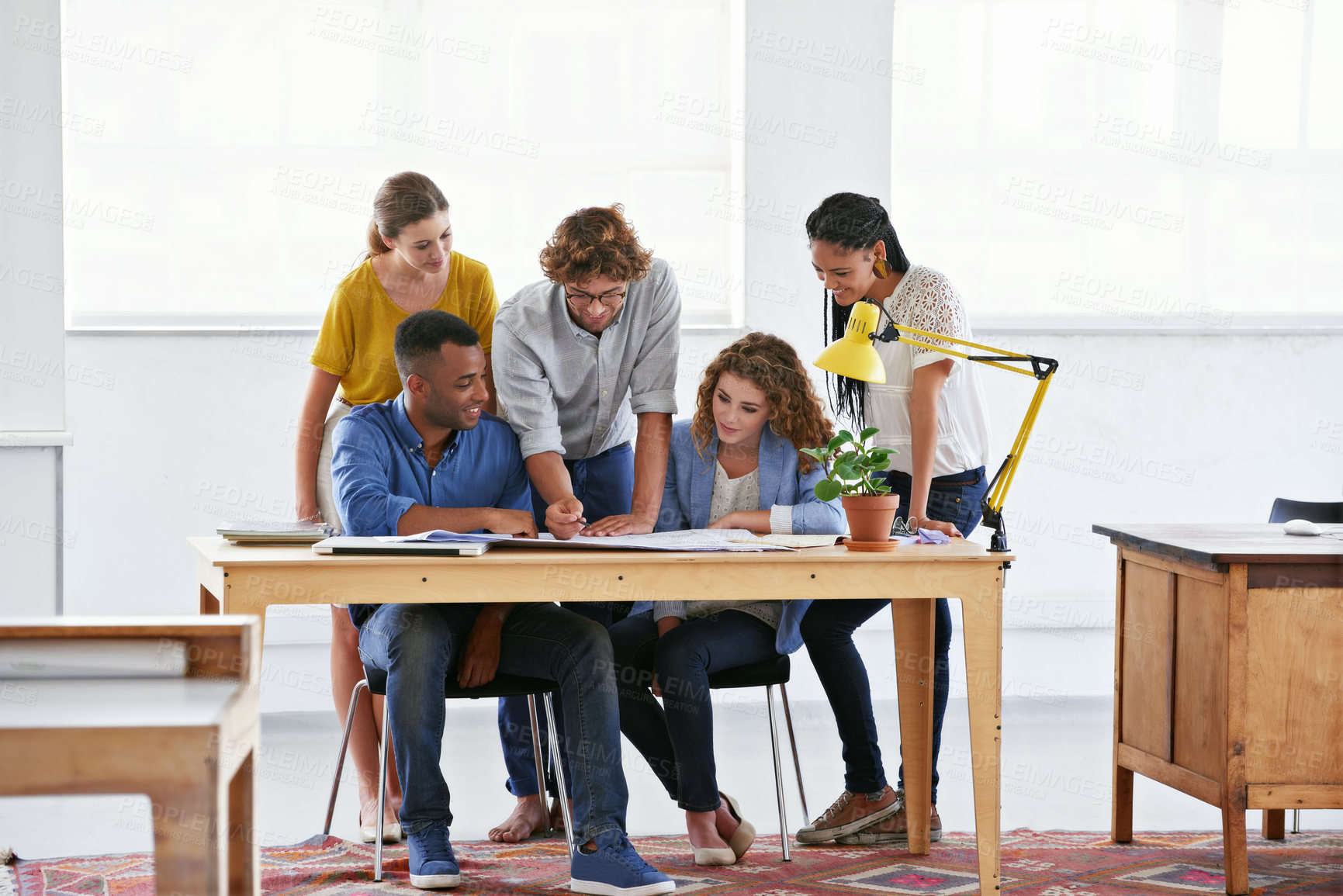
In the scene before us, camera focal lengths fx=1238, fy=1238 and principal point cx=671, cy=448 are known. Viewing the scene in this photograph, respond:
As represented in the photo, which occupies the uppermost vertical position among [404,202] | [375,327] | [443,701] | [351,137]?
[351,137]

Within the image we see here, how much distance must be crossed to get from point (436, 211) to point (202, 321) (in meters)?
1.61

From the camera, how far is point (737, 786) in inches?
122

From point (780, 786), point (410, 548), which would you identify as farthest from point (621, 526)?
point (780, 786)

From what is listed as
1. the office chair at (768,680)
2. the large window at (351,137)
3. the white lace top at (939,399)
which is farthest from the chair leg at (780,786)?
the large window at (351,137)

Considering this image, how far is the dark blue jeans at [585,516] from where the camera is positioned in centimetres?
266

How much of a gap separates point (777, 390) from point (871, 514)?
409 mm

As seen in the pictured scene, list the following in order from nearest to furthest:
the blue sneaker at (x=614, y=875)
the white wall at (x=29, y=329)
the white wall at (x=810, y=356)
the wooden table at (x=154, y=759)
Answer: the wooden table at (x=154, y=759), the blue sneaker at (x=614, y=875), the white wall at (x=29, y=329), the white wall at (x=810, y=356)

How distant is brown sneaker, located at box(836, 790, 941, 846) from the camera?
2.59 m

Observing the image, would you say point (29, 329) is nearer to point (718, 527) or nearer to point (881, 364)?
point (718, 527)

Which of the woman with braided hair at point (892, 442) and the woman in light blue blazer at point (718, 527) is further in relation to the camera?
the woman with braided hair at point (892, 442)

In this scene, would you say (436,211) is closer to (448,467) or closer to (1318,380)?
(448,467)

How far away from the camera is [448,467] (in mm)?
2438

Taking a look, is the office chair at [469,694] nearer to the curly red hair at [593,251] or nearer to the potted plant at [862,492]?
the potted plant at [862,492]

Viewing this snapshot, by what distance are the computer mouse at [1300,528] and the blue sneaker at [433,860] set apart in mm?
1788
